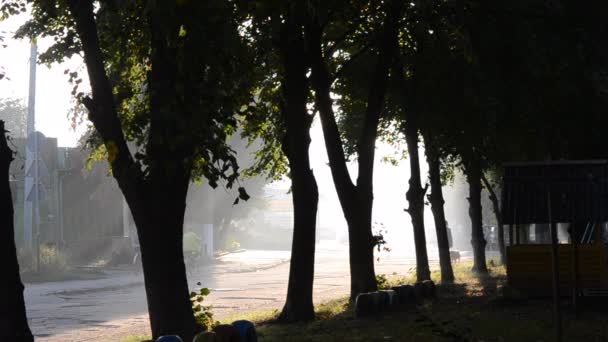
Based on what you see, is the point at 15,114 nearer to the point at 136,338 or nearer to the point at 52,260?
the point at 52,260

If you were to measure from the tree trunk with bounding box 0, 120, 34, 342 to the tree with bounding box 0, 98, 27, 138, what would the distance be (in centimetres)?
9451

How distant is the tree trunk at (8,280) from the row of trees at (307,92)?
1.27 metres

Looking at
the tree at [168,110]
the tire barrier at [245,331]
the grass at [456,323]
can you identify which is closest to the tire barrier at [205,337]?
the tire barrier at [245,331]

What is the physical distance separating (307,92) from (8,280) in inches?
320

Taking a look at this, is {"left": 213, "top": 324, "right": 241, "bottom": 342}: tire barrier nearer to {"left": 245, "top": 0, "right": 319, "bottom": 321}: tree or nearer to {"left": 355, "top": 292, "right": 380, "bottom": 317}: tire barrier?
{"left": 355, "top": 292, "right": 380, "bottom": 317}: tire barrier

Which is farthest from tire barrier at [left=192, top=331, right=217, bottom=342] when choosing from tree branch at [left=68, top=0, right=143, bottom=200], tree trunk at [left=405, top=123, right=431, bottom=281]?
tree trunk at [left=405, top=123, right=431, bottom=281]

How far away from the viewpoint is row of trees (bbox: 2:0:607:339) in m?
11.8

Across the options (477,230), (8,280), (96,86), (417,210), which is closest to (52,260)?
(477,230)

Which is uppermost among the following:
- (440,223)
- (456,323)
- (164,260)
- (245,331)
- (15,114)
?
(15,114)

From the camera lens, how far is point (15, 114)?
10350 centimetres

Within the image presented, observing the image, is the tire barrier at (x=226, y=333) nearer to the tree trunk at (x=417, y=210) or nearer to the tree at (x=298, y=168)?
the tree at (x=298, y=168)

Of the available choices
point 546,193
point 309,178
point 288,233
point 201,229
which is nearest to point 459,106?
point 309,178

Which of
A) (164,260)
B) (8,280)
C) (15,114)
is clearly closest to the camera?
(8,280)

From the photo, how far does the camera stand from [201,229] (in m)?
62.5
